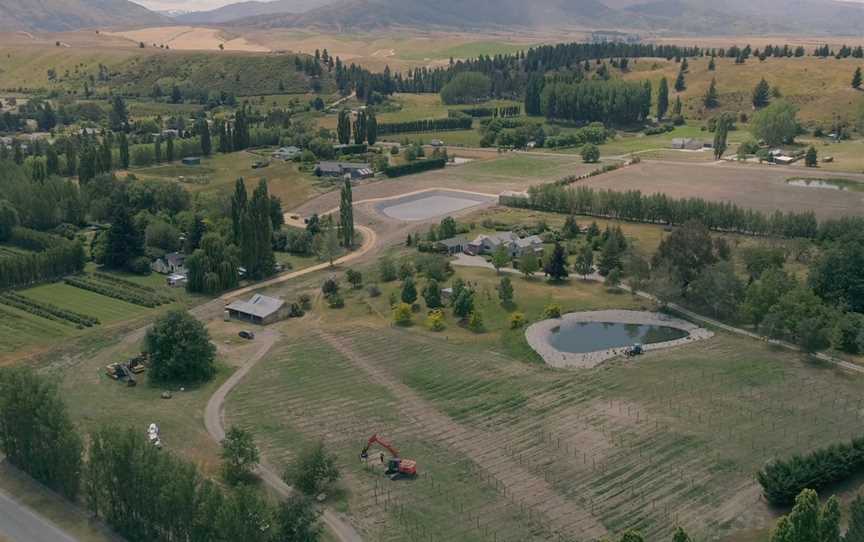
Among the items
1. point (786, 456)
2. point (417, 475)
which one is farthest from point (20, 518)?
point (786, 456)

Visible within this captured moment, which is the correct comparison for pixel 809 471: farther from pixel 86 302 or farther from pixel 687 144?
pixel 687 144

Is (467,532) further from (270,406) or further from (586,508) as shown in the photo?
(270,406)

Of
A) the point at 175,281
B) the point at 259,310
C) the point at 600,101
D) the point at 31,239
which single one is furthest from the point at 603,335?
the point at 600,101

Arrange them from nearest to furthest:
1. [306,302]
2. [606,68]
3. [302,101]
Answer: [306,302]
[302,101]
[606,68]

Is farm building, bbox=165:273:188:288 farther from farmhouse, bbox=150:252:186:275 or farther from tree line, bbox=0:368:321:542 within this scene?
tree line, bbox=0:368:321:542

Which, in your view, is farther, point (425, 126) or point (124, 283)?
point (425, 126)

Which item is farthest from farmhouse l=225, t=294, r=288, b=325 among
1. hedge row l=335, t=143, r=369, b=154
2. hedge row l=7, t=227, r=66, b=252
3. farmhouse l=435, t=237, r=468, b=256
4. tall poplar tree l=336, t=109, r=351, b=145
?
tall poplar tree l=336, t=109, r=351, b=145
